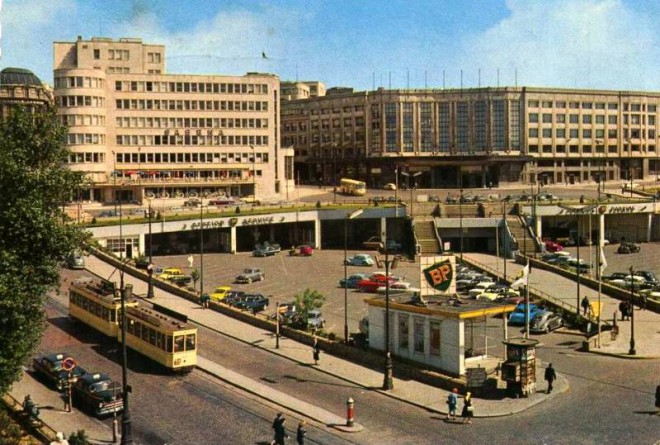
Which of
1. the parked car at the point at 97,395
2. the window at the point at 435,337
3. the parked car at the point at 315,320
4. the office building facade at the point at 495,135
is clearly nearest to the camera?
the parked car at the point at 97,395

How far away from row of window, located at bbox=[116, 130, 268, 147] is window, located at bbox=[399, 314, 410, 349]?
87.4 m

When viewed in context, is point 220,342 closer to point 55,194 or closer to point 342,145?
point 55,194

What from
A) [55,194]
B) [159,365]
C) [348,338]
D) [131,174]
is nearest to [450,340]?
[348,338]

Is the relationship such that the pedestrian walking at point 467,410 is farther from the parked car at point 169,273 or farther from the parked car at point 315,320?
the parked car at point 169,273

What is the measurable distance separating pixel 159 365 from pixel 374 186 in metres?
108

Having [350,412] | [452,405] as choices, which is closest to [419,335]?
[452,405]

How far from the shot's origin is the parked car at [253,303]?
60562mm

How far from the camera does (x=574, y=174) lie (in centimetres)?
15062

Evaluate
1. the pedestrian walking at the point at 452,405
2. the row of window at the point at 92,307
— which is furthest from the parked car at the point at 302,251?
the pedestrian walking at the point at 452,405

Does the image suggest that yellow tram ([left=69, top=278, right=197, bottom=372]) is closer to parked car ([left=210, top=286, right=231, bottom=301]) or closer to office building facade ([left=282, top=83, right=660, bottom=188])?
parked car ([left=210, top=286, right=231, bottom=301])

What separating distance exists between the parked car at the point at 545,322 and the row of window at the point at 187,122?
81.9 meters

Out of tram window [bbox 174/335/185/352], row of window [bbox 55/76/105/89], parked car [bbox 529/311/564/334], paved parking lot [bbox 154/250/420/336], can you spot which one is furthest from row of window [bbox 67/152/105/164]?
parked car [bbox 529/311/564/334]

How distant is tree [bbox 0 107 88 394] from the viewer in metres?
31.3

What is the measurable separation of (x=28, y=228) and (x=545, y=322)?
3436 centimetres
